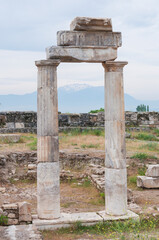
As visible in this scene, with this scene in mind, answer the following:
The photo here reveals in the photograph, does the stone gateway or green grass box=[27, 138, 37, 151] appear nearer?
the stone gateway

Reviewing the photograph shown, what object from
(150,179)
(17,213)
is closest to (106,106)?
(17,213)

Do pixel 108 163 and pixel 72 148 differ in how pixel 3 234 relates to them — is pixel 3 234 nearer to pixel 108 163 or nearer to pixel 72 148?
pixel 108 163

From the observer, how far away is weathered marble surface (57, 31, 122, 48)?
346 inches

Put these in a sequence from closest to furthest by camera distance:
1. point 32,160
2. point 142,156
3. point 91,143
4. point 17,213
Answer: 1. point 17,213
2. point 142,156
3. point 32,160
4. point 91,143

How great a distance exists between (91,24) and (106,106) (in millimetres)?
2111

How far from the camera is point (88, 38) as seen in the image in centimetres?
899

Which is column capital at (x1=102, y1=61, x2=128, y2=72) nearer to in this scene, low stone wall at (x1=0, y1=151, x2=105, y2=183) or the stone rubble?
low stone wall at (x1=0, y1=151, x2=105, y2=183)

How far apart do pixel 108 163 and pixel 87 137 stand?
11457 mm

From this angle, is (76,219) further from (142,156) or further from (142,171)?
(142,156)

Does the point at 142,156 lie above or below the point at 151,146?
below

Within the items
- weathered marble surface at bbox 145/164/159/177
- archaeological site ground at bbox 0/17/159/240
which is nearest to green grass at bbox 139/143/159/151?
weathered marble surface at bbox 145/164/159/177

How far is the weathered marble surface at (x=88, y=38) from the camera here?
8.80m

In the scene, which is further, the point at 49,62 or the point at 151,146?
the point at 151,146

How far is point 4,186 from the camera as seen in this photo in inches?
548
